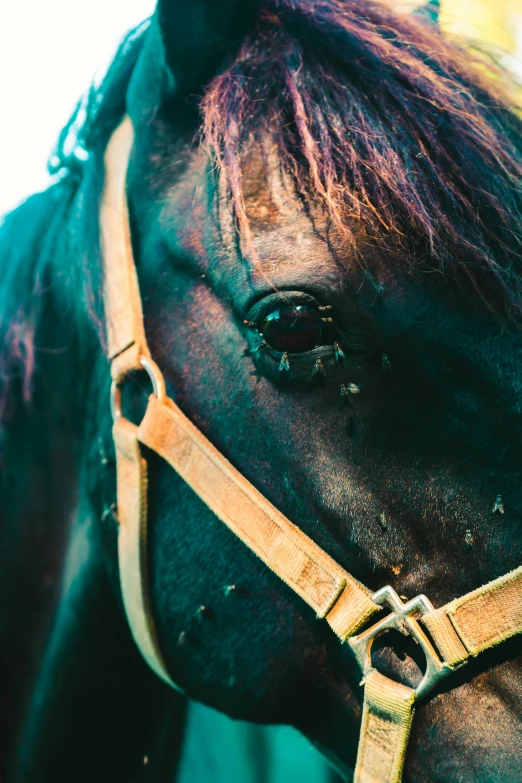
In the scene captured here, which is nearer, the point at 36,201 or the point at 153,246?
the point at 153,246

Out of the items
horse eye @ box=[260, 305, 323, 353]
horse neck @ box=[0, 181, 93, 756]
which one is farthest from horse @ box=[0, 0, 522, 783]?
horse neck @ box=[0, 181, 93, 756]

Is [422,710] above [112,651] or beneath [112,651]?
above

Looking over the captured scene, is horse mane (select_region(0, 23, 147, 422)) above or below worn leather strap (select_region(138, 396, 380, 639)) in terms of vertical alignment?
above

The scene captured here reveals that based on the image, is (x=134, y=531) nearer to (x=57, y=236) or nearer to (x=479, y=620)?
(x=479, y=620)

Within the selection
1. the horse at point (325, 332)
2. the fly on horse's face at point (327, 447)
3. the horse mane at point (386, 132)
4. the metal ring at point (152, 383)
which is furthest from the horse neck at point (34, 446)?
the horse mane at point (386, 132)

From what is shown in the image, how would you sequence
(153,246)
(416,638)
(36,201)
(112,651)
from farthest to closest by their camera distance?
1. (36,201)
2. (112,651)
3. (153,246)
4. (416,638)

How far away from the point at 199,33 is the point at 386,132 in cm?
37

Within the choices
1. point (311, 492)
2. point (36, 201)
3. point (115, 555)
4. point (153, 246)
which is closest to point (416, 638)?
point (311, 492)

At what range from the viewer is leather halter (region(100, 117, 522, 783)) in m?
0.77

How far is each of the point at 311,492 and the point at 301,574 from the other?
0.38ft

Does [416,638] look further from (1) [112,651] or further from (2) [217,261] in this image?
(1) [112,651]

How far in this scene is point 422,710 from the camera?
31.1 inches

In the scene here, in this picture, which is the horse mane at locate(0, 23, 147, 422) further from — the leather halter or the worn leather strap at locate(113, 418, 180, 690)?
the worn leather strap at locate(113, 418, 180, 690)

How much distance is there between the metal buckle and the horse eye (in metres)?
0.35
